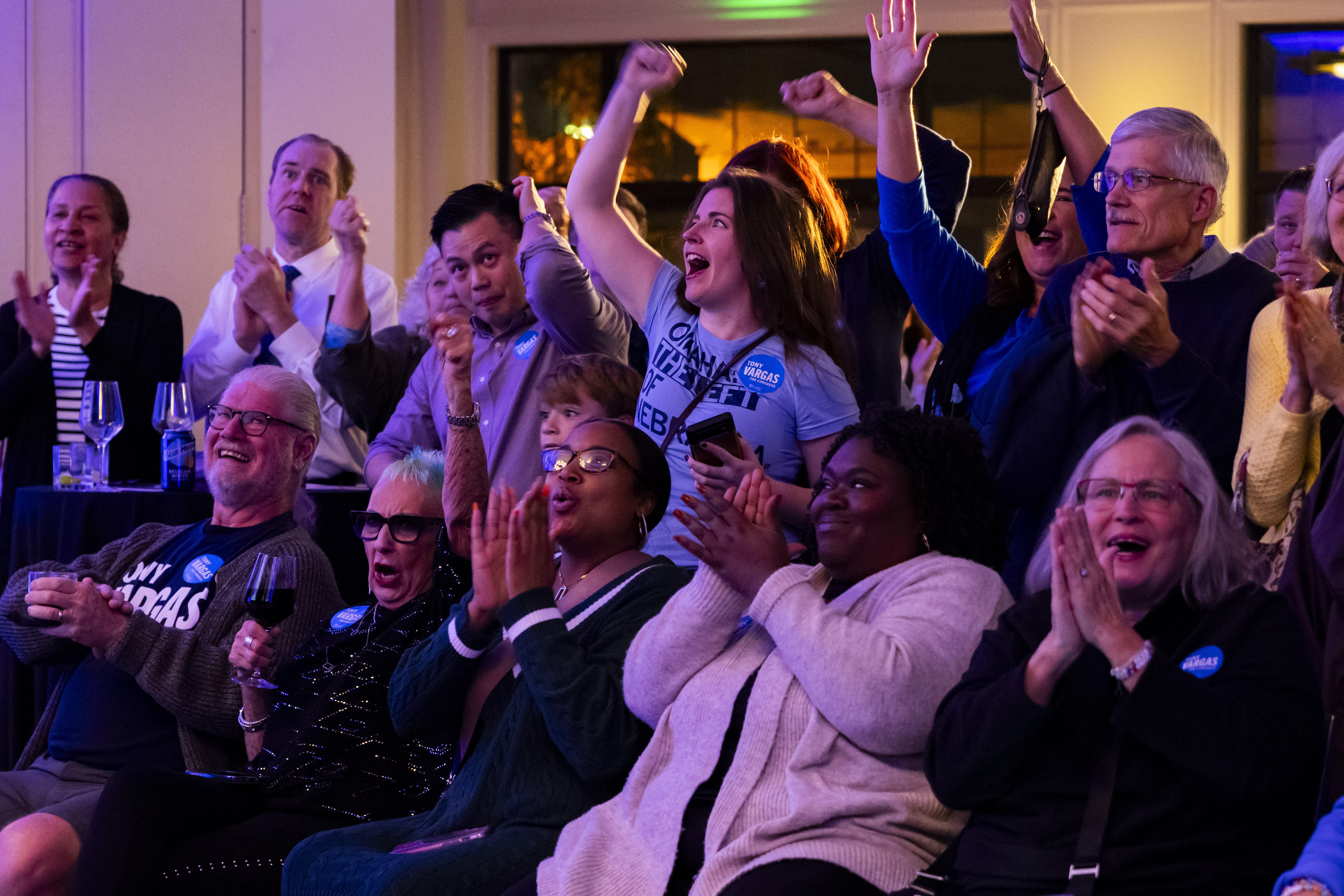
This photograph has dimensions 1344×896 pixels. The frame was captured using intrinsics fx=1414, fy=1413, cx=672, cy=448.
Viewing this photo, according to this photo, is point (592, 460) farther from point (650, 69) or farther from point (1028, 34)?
point (1028, 34)

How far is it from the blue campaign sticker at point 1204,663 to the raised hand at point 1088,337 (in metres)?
0.66

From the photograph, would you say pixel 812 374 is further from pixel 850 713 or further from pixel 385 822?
pixel 385 822

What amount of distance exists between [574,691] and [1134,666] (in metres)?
0.87

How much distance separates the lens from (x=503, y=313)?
334cm

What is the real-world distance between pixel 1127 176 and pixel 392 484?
1.49 m

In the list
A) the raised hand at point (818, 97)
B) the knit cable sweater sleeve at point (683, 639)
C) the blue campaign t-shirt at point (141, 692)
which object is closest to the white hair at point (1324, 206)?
the knit cable sweater sleeve at point (683, 639)

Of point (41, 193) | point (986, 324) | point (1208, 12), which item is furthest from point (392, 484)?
point (1208, 12)

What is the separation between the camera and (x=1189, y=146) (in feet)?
8.02

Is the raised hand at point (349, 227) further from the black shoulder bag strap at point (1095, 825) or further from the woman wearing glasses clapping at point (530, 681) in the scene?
the black shoulder bag strap at point (1095, 825)

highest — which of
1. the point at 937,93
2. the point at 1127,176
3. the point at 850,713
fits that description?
the point at 937,93

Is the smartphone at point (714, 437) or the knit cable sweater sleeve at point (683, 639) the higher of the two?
the smartphone at point (714, 437)

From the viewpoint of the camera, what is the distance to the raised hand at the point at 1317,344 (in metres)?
1.97

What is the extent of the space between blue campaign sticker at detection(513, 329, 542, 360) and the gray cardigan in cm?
63

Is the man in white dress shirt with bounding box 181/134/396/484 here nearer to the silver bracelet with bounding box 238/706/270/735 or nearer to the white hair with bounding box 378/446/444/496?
the white hair with bounding box 378/446/444/496
